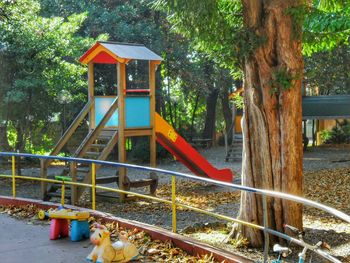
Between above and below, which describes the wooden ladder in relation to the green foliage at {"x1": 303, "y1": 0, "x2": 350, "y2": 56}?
below

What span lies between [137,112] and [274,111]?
22.2ft

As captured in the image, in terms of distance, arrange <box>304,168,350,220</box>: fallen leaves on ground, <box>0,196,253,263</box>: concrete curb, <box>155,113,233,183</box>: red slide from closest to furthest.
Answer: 1. <box>0,196,253,263</box>: concrete curb
2. <box>304,168,350,220</box>: fallen leaves on ground
3. <box>155,113,233,183</box>: red slide

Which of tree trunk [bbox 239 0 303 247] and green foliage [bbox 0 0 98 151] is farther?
green foliage [bbox 0 0 98 151]

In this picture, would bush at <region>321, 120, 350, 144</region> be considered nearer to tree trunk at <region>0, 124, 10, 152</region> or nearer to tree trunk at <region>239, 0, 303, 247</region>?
tree trunk at <region>0, 124, 10, 152</region>

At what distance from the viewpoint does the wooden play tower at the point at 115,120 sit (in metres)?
13.8

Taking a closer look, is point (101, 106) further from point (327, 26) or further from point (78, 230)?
point (78, 230)

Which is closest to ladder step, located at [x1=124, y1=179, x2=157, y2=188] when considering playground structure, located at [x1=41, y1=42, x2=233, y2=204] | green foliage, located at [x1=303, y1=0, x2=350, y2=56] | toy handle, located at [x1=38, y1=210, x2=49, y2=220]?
playground structure, located at [x1=41, y1=42, x2=233, y2=204]

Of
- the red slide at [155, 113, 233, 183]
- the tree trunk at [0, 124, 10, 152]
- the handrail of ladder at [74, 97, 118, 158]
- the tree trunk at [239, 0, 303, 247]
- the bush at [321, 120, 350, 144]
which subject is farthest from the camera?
the bush at [321, 120, 350, 144]

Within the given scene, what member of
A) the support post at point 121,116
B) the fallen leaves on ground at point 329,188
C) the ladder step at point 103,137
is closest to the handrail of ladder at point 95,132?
the support post at point 121,116

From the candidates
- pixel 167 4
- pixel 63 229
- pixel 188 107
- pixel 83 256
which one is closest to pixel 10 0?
pixel 167 4

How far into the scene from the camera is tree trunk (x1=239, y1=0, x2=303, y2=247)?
8141 mm

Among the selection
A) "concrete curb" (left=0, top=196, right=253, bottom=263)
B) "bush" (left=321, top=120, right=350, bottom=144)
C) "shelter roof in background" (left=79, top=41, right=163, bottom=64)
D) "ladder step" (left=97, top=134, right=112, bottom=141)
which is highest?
"shelter roof in background" (left=79, top=41, right=163, bottom=64)

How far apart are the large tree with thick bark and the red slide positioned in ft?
22.3

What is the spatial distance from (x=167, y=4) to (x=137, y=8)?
653 inches
